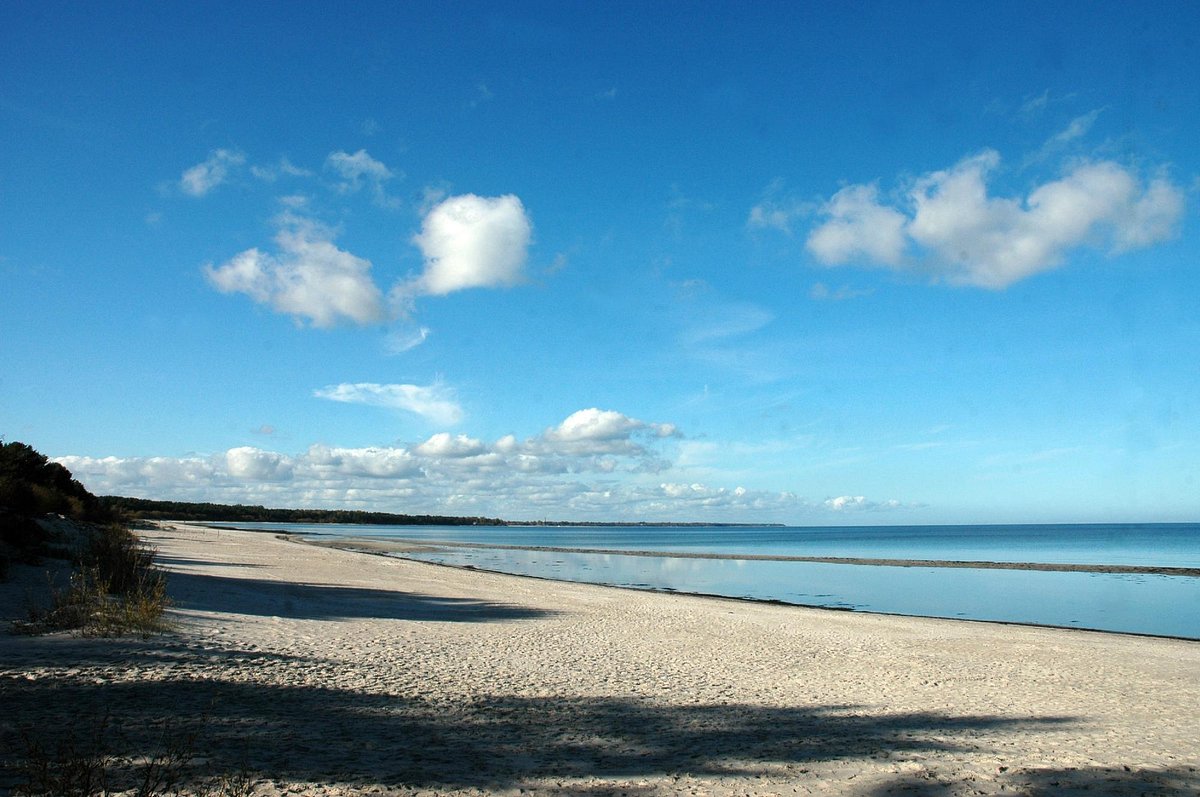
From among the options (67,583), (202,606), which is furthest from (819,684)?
(67,583)

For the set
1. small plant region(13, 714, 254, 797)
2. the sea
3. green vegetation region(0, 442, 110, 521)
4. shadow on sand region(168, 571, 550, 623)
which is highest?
green vegetation region(0, 442, 110, 521)

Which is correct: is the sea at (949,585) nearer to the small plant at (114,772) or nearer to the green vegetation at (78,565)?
the green vegetation at (78,565)

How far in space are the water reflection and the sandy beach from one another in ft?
33.9

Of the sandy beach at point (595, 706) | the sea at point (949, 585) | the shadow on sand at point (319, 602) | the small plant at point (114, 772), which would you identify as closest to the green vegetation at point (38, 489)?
the shadow on sand at point (319, 602)

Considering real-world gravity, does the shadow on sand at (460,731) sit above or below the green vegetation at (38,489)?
below

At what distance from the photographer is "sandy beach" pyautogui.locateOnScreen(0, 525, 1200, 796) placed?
6.85m

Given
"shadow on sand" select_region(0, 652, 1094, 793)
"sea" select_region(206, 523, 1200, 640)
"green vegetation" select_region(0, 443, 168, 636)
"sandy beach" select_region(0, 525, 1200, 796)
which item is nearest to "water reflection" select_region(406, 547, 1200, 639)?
"sea" select_region(206, 523, 1200, 640)

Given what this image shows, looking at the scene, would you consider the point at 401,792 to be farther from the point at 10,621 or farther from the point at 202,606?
the point at 202,606

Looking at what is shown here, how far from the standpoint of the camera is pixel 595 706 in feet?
31.0

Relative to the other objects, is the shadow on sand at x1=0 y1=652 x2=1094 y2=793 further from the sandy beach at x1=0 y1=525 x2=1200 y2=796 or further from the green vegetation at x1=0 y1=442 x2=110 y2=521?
the green vegetation at x1=0 y1=442 x2=110 y2=521

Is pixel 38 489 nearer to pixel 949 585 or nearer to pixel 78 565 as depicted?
pixel 78 565

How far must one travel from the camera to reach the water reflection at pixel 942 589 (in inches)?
1050

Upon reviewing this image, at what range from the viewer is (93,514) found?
4134cm

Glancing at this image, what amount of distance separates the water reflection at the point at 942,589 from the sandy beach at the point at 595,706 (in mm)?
10327
